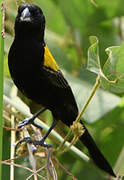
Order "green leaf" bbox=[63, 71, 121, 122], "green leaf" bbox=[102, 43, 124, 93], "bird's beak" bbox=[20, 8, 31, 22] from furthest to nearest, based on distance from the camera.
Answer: "green leaf" bbox=[63, 71, 121, 122] → "bird's beak" bbox=[20, 8, 31, 22] → "green leaf" bbox=[102, 43, 124, 93]

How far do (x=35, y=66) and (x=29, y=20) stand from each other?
7.1 inches

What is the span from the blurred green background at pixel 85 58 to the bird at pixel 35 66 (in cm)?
19

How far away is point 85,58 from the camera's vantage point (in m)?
2.45

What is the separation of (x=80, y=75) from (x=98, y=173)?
0.50 m

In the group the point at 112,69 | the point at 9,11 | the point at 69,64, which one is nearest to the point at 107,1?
the point at 69,64

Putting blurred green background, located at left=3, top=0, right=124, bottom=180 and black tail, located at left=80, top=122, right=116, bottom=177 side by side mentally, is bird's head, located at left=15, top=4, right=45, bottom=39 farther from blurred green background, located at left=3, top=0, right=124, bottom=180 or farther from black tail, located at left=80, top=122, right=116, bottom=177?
black tail, located at left=80, top=122, right=116, bottom=177

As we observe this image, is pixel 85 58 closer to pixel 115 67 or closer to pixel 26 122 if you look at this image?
pixel 26 122

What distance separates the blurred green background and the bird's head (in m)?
0.24

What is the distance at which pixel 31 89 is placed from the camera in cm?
173

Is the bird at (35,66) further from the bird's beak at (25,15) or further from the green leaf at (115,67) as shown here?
the green leaf at (115,67)

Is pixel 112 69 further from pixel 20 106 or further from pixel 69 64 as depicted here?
pixel 69 64

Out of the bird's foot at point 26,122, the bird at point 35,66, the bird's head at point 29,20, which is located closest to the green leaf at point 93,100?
the bird at point 35,66

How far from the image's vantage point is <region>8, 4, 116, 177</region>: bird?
162 centimetres

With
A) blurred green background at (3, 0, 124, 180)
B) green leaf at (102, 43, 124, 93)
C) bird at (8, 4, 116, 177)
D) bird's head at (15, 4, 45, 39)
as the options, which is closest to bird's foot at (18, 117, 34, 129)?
bird at (8, 4, 116, 177)
